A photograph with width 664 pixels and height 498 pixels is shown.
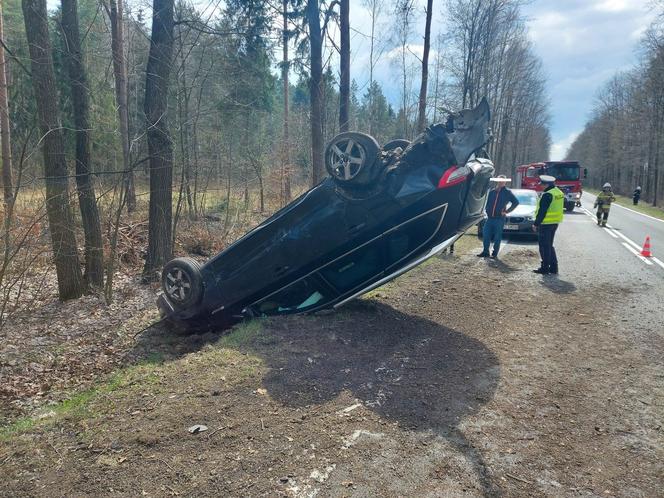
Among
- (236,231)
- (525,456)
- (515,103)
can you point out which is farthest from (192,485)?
(515,103)

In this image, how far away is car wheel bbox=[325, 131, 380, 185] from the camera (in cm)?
470

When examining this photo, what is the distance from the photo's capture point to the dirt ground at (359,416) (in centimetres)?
260

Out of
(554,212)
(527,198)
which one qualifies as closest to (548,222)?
(554,212)

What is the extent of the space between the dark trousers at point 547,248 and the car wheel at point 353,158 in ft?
17.1

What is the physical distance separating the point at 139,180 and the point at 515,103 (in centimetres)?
3459

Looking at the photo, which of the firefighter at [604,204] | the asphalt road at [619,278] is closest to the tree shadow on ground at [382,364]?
the asphalt road at [619,278]

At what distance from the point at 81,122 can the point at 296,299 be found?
182 inches

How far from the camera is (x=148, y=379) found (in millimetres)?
3998

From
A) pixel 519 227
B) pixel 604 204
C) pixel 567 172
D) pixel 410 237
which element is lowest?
pixel 519 227

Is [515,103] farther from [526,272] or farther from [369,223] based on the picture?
[369,223]

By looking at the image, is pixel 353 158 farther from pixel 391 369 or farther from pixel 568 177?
pixel 568 177

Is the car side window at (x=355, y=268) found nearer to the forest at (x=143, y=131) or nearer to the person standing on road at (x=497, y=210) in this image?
the forest at (x=143, y=131)

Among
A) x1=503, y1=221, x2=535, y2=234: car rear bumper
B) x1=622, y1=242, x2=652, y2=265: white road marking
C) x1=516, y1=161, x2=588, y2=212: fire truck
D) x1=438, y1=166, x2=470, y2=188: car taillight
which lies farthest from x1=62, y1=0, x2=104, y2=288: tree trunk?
x1=516, y1=161, x2=588, y2=212: fire truck

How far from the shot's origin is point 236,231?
13.2 m
